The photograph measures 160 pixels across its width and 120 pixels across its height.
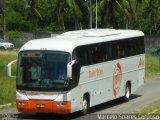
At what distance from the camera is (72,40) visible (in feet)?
67.4

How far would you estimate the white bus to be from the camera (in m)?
19.1

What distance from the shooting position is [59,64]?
19219 mm

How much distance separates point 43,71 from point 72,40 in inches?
76.3

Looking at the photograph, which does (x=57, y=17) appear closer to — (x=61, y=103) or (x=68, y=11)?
(x=68, y=11)

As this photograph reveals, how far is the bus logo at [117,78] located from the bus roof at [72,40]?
1.26 meters

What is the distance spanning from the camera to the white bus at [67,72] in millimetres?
19109

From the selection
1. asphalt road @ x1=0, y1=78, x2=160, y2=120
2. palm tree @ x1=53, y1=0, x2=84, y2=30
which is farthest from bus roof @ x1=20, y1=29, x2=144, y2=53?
palm tree @ x1=53, y1=0, x2=84, y2=30

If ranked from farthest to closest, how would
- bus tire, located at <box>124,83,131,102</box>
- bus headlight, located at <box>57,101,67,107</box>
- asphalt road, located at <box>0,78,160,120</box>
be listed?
bus tire, located at <box>124,83,131,102</box>
asphalt road, located at <box>0,78,160,120</box>
bus headlight, located at <box>57,101,67,107</box>

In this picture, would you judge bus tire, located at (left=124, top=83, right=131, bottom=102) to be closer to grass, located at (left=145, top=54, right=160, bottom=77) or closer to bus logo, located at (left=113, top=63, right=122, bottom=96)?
bus logo, located at (left=113, top=63, right=122, bottom=96)

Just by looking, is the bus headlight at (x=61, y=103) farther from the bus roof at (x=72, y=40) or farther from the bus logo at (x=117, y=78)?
the bus logo at (x=117, y=78)

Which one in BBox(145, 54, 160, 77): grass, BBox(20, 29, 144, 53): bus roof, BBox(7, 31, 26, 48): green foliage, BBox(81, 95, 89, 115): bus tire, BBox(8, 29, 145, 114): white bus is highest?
BBox(20, 29, 144, 53): bus roof

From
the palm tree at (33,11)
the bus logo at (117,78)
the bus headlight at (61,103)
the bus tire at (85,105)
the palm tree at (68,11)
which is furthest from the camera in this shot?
the palm tree at (33,11)

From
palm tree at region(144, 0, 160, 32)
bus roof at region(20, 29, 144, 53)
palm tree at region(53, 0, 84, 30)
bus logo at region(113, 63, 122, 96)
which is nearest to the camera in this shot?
bus roof at region(20, 29, 144, 53)

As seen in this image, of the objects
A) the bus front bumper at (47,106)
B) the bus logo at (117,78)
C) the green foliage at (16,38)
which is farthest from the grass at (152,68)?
the green foliage at (16,38)
